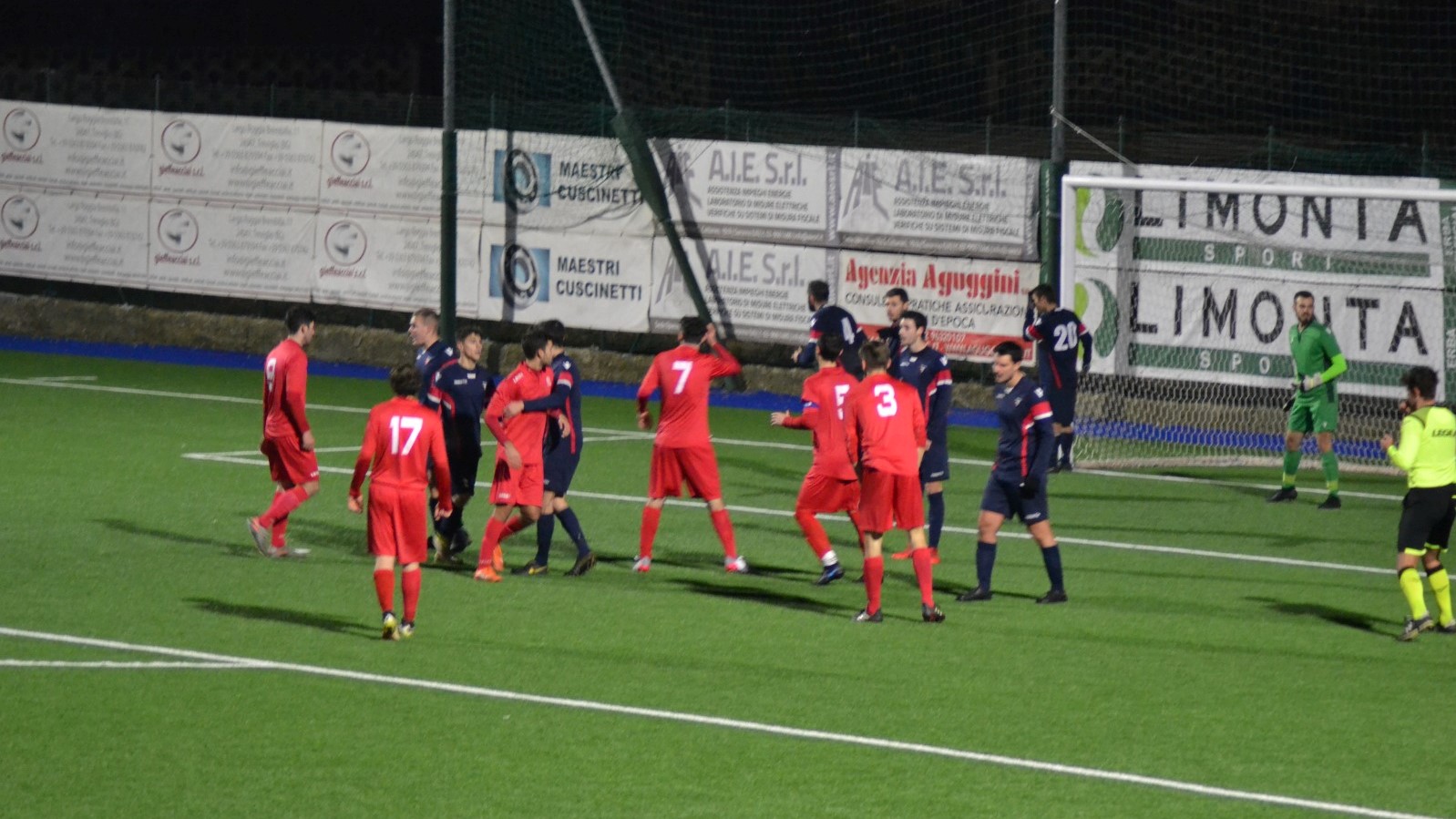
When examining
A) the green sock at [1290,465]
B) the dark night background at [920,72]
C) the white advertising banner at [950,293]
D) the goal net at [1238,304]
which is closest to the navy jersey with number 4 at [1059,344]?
the goal net at [1238,304]

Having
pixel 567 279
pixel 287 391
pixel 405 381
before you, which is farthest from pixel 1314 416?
pixel 567 279

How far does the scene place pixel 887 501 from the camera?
502 inches

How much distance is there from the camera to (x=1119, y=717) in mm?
10578

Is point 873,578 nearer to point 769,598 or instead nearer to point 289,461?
point 769,598

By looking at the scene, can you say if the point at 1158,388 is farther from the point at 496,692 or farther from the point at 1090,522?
the point at 496,692

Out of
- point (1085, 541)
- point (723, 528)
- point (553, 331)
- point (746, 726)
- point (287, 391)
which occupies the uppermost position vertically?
point (553, 331)

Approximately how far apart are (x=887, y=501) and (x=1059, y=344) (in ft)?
22.9

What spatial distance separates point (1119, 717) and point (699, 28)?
23394mm

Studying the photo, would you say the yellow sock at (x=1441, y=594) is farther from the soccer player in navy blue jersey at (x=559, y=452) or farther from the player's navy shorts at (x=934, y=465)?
the soccer player in navy blue jersey at (x=559, y=452)

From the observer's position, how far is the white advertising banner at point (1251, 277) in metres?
20.8

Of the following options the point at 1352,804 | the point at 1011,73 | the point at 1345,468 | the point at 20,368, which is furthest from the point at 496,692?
the point at 1011,73

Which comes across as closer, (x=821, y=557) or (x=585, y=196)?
(x=821, y=557)

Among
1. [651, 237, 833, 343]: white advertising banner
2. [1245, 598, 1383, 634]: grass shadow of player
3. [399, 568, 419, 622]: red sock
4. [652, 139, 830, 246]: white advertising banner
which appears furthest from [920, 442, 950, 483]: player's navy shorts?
[652, 139, 830, 246]: white advertising banner

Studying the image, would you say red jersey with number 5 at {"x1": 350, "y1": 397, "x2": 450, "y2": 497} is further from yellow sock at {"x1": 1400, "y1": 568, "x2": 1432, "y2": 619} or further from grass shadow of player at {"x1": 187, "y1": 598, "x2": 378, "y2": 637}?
yellow sock at {"x1": 1400, "y1": 568, "x2": 1432, "y2": 619}
